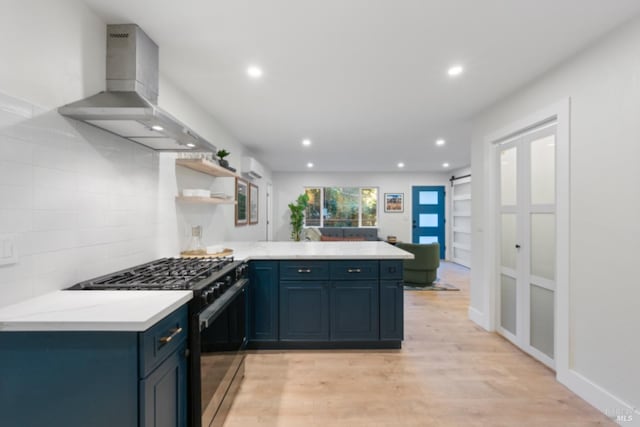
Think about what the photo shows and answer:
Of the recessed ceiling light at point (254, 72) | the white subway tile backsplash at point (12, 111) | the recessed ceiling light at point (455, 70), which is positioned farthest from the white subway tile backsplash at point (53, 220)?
the recessed ceiling light at point (455, 70)

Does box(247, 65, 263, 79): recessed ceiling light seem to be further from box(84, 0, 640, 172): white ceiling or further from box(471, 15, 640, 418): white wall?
box(471, 15, 640, 418): white wall

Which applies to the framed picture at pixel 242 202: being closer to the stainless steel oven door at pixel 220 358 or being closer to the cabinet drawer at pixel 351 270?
the cabinet drawer at pixel 351 270

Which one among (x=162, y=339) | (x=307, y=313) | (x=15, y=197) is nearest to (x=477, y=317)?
(x=307, y=313)

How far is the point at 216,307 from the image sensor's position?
5.27 ft

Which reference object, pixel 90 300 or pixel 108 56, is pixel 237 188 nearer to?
pixel 108 56

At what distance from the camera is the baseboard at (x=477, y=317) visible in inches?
125

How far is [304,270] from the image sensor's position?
2617mm

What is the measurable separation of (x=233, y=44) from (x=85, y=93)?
37.1 inches

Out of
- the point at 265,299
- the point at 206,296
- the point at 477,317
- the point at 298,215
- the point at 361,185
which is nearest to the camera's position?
the point at 206,296

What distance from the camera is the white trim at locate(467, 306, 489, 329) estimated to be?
3172 mm

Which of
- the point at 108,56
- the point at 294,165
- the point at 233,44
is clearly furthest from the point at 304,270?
the point at 294,165

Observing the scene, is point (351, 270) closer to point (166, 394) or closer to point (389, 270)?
point (389, 270)

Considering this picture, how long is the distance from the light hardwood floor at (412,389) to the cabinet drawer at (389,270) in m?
0.70

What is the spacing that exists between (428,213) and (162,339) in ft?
26.0
